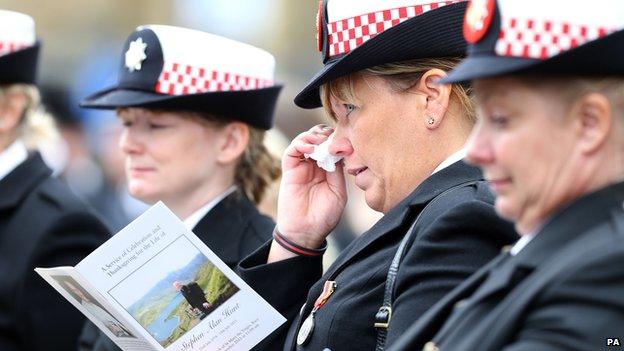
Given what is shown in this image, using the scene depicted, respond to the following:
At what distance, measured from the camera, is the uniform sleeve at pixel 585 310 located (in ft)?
7.35

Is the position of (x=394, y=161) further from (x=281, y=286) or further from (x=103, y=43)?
(x=103, y=43)

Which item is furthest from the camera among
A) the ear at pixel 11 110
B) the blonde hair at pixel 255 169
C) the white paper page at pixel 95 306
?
the ear at pixel 11 110

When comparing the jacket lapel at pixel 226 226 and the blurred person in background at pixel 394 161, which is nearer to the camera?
the blurred person in background at pixel 394 161

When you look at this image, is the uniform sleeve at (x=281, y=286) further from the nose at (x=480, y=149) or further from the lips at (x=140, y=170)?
the nose at (x=480, y=149)

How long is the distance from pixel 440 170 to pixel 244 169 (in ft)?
5.79

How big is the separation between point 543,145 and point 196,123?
2716mm

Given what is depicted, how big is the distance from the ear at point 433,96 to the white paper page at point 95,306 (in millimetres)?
1038

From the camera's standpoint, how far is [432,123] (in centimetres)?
349

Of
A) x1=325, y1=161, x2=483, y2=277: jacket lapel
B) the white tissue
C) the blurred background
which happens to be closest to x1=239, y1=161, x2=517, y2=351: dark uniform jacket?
x1=325, y1=161, x2=483, y2=277: jacket lapel

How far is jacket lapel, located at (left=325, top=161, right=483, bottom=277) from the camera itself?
3410mm

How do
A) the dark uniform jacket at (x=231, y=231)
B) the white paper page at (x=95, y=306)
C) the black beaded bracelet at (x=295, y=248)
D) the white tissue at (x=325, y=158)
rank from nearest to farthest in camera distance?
1. the white paper page at (x=95, y=306)
2. the white tissue at (x=325, y=158)
3. the black beaded bracelet at (x=295, y=248)
4. the dark uniform jacket at (x=231, y=231)

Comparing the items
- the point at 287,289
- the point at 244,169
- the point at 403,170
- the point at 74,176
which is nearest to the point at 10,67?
the point at 244,169

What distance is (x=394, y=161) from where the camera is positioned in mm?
3539

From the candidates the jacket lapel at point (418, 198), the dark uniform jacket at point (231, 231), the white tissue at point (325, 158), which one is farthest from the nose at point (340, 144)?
the dark uniform jacket at point (231, 231)
